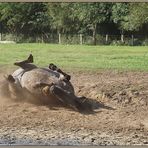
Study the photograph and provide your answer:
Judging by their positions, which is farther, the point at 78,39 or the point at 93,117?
the point at 78,39

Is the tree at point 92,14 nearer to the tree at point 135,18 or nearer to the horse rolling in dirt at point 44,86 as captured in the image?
the tree at point 135,18

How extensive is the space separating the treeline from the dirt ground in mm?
328

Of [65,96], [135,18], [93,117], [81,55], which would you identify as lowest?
[93,117]

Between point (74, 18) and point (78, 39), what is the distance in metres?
0.16

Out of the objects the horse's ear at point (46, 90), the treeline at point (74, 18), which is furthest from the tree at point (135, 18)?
the horse's ear at point (46, 90)

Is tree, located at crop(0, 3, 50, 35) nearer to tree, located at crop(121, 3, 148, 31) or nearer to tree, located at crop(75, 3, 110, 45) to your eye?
tree, located at crop(75, 3, 110, 45)

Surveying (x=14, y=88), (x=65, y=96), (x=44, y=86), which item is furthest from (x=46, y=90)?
(x=14, y=88)

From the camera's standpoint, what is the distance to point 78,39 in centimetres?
571

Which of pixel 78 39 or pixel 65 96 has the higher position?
pixel 78 39

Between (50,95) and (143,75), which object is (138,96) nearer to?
(143,75)

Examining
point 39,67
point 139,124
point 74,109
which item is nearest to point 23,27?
point 39,67

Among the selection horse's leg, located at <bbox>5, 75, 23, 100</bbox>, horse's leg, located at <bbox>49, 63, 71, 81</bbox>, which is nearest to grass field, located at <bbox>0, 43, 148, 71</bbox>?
horse's leg, located at <bbox>49, 63, 71, 81</bbox>

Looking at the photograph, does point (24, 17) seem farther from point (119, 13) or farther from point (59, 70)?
point (119, 13)

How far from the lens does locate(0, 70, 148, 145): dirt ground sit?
17.5 feet
